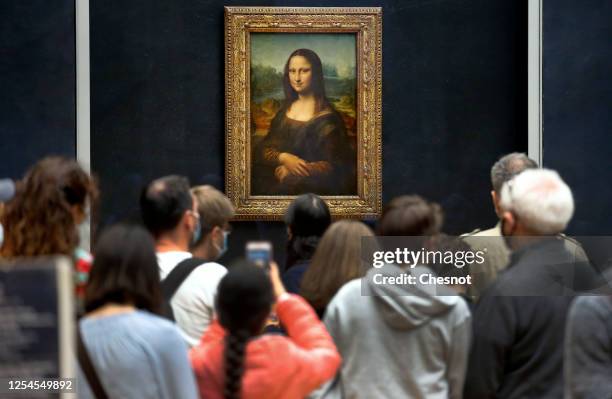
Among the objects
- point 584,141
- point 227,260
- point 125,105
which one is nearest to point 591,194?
point 584,141

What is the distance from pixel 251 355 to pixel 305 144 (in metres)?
6.80

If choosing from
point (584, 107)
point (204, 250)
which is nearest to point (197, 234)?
point (204, 250)

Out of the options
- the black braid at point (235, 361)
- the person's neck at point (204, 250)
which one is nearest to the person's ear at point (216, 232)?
the person's neck at point (204, 250)

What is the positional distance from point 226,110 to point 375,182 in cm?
173

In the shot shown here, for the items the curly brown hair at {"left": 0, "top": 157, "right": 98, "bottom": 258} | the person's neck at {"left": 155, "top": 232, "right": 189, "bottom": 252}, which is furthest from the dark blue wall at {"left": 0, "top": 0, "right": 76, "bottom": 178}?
the curly brown hair at {"left": 0, "top": 157, "right": 98, "bottom": 258}

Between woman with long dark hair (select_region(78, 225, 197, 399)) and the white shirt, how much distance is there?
1298 millimetres

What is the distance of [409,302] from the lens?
4414 millimetres

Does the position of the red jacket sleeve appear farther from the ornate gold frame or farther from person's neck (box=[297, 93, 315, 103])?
person's neck (box=[297, 93, 315, 103])

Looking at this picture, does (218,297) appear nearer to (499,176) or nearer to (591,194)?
(499,176)

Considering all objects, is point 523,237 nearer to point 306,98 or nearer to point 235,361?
point 235,361

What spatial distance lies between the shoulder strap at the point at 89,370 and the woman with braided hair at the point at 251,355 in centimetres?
43

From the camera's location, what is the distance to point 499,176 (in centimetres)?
680

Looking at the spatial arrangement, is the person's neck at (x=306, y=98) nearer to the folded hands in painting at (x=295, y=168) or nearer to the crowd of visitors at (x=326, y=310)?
the folded hands in painting at (x=295, y=168)

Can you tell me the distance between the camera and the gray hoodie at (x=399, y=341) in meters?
4.46
